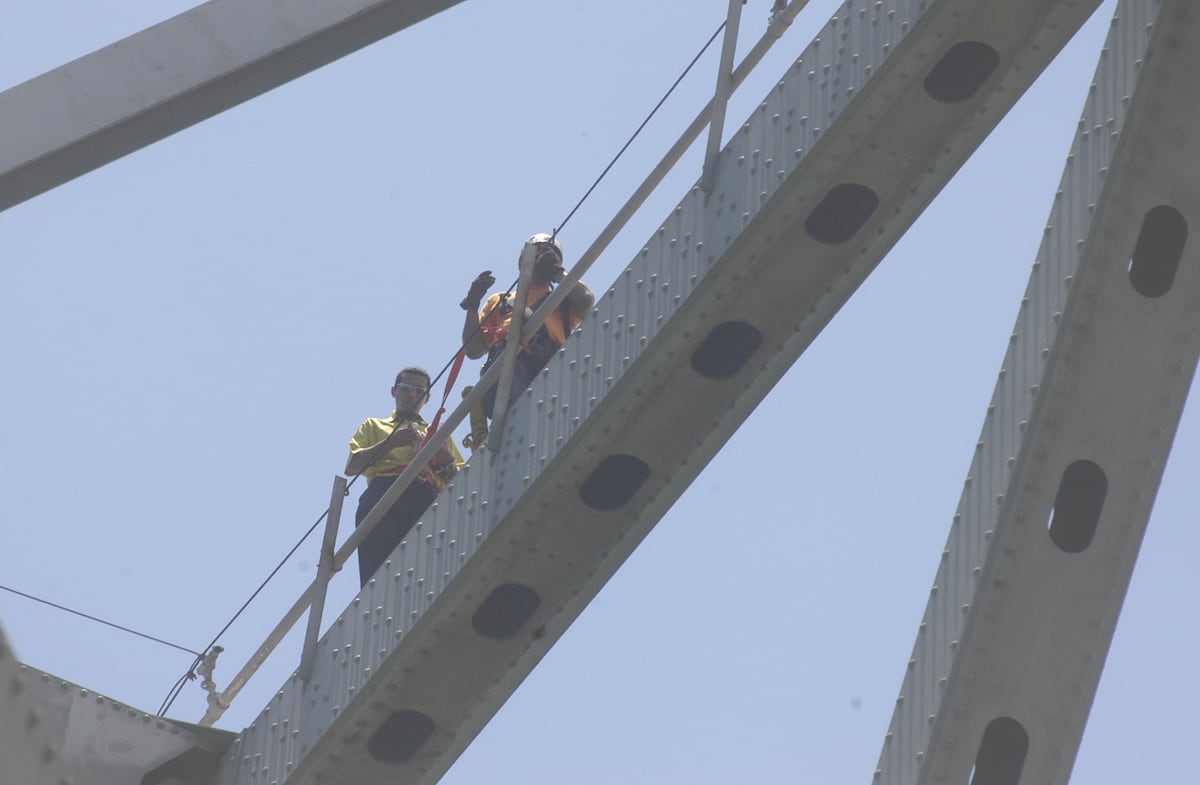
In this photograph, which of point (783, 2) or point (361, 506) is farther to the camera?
point (361, 506)

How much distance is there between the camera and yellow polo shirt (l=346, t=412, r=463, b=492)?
11984 millimetres

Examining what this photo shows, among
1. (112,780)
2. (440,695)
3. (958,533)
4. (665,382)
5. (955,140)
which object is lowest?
(112,780)

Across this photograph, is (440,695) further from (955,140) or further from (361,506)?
(955,140)

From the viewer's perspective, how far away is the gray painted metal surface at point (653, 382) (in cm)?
902

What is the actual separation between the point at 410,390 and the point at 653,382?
343 centimetres

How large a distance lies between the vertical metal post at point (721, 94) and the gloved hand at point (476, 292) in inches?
114

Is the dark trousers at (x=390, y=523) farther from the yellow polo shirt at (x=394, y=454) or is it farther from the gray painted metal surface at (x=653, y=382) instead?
the gray painted metal surface at (x=653, y=382)

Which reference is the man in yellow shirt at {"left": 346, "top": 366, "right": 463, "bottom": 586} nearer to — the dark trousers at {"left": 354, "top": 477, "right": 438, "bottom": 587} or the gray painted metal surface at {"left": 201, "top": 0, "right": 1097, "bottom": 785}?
the dark trousers at {"left": 354, "top": 477, "right": 438, "bottom": 587}

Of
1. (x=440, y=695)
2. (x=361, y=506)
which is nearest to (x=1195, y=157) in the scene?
(x=440, y=695)

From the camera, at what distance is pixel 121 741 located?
10.9 metres

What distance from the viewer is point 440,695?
1032 cm

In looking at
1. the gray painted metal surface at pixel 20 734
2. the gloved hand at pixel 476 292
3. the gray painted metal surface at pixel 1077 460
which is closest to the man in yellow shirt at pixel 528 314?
the gloved hand at pixel 476 292

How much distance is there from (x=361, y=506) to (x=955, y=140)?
16.1ft

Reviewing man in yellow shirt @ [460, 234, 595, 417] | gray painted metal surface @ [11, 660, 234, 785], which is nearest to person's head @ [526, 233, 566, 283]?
man in yellow shirt @ [460, 234, 595, 417]
